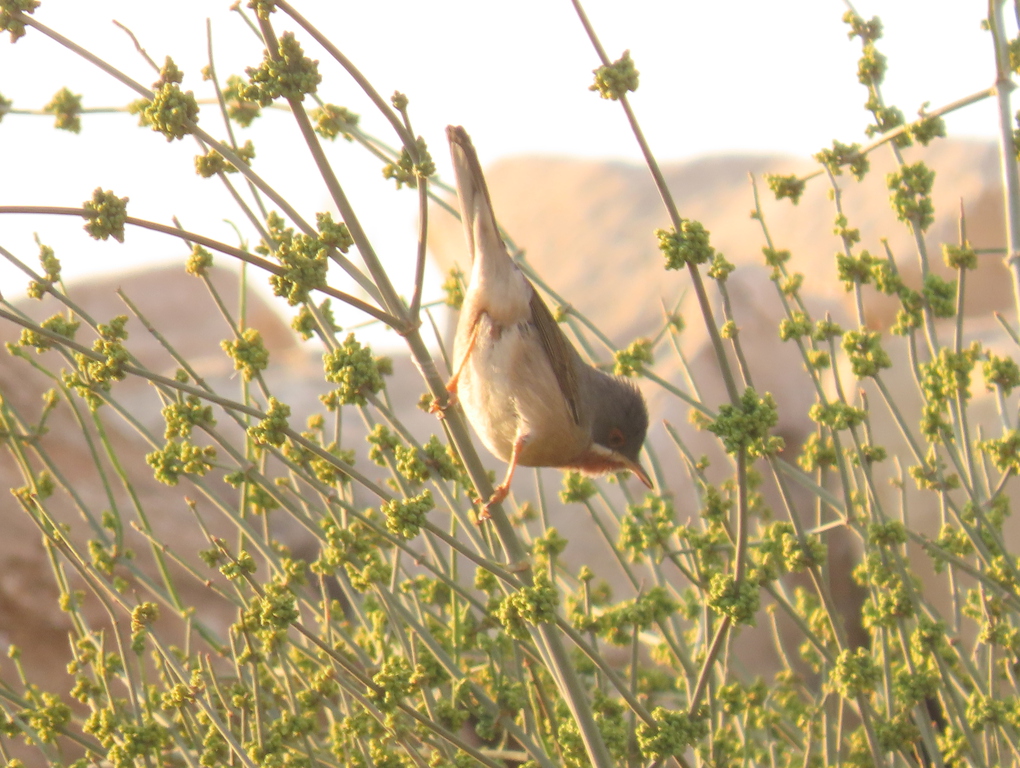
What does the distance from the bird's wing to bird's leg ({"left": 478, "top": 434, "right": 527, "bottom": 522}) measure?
23 centimetres

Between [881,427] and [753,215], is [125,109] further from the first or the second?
[881,427]

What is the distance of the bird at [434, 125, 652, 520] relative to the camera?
301cm

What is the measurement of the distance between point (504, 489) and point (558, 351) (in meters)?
0.77

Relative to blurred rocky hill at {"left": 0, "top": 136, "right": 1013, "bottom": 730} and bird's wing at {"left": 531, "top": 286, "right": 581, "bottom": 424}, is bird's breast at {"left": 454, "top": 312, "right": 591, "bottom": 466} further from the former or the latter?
blurred rocky hill at {"left": 0, "top": 136, "right": 1013, "bottom": 730}

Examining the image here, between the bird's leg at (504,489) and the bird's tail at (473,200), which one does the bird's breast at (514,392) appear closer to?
the bird's leg at (504,489)

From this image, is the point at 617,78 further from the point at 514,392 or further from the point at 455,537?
the point at 514,392

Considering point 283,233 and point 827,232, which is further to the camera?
point 827,232

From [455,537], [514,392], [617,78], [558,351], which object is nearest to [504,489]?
[455,537]

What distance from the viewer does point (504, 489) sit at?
2607mm

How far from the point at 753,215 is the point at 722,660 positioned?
1.26m

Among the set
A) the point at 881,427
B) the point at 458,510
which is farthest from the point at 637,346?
the point at 881,427

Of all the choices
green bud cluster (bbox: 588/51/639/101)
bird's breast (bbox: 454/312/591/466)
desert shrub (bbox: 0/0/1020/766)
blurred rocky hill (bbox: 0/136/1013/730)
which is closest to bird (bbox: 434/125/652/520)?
bird's breast (bbox: 454/312/591/466)

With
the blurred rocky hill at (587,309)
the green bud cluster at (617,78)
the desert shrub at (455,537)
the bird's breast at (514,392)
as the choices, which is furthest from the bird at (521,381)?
the green bud cluster at (617,78)

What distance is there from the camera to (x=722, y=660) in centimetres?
291
